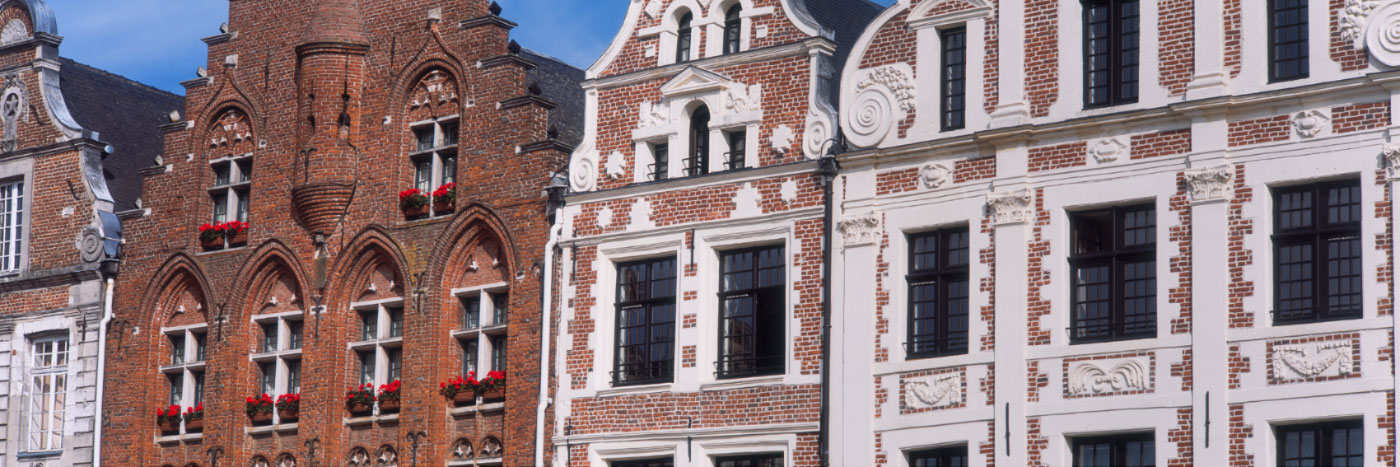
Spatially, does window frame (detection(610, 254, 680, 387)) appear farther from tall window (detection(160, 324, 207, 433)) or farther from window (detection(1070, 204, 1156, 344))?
tall window (detection(160, 324, 207, 433))

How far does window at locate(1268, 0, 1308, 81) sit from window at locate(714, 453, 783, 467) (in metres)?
7.36

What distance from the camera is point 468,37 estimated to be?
3203 cm

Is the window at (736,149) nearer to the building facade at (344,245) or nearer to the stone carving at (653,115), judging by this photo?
the stone carving at (653,115)

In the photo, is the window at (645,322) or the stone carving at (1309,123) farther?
the window at (645,322)

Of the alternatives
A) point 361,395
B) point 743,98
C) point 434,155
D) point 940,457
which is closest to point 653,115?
point 743,98

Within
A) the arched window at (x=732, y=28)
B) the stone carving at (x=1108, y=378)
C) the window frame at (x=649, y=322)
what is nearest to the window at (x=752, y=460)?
the window frame at (x=649, y=322)

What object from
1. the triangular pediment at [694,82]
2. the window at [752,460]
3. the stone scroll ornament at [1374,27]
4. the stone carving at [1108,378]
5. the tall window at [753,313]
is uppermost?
the triangular pediment at [694,82]

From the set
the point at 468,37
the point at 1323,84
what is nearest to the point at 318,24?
the point at 468,37

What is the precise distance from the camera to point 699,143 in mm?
29734

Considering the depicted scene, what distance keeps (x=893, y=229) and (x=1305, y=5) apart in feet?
17.7

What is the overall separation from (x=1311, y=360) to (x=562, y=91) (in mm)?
12643

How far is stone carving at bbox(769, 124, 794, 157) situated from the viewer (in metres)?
28.6

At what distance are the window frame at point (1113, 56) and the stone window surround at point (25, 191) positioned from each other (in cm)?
1742

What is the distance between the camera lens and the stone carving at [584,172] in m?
Answer: 30.3
